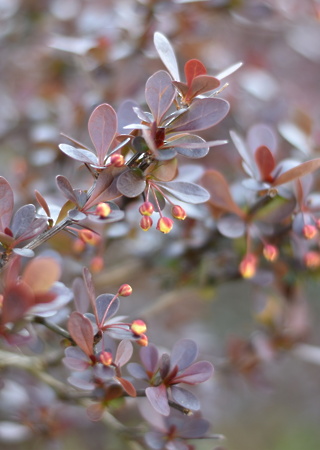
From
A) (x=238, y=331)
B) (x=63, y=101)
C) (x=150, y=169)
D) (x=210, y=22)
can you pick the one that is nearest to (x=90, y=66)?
(x=63, y=101)

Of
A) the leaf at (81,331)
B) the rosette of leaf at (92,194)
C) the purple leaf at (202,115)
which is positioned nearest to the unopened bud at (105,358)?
the leaf at (81,331)

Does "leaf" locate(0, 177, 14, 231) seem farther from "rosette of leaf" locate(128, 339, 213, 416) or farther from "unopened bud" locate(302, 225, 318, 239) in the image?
"unopened bud" locate(302, 225, 318, 239)

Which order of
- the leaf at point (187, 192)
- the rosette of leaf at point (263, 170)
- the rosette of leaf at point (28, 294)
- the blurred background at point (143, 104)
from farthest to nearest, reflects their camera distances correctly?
1. the blurred background at point (143, 104)
2. the rosette of leaf at point (263, 170)
3. the leaf at point (187, 192)
4. the rosette of leaf at point (28, 294)

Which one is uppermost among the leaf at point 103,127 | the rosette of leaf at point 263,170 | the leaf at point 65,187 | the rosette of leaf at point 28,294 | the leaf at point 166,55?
the leaf at point 166,55

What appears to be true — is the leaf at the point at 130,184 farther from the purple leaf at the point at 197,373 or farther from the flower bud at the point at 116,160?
the purple leaf at the point at 197,373

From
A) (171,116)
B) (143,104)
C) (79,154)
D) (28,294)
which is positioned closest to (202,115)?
(171,116)

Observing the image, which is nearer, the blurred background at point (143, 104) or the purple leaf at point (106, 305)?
the purple leaf at point (106, 305)

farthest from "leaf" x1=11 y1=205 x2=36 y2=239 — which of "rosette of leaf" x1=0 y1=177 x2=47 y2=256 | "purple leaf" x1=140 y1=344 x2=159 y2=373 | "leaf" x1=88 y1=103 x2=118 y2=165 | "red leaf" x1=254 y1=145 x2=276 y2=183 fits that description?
"red leaf" x1=254 y1=145 x2=276 y2=183

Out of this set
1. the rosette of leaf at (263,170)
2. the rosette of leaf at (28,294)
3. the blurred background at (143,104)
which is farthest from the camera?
the blurred background at (143,104)
